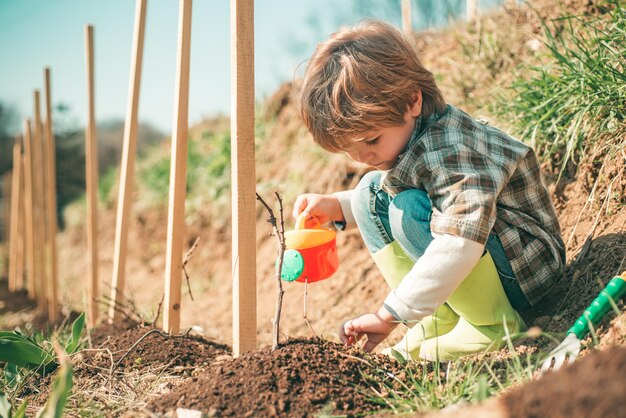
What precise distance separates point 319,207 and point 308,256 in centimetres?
40

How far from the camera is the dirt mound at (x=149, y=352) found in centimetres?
205

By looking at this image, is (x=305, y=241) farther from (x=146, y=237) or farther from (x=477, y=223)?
(x=146, y=237)

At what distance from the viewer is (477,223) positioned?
1624 millimetres

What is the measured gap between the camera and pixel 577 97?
2359 mm

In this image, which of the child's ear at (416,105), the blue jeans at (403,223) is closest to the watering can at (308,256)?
the blue jeans at (403,223)

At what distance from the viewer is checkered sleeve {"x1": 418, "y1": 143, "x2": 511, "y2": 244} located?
1632 mm

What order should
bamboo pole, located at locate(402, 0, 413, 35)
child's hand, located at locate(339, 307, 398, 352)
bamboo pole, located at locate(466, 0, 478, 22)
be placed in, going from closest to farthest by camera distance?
child's hand, located at locate(339, 307, 398, 352) → bamboo pole, located at locate(466, 0, 478, 22) → bamboo pole, located at locate(402, 0, 413, 35)

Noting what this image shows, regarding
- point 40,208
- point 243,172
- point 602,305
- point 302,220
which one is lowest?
point 40,208

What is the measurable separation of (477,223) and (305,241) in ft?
1.79

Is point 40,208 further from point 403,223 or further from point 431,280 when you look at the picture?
point 431,280

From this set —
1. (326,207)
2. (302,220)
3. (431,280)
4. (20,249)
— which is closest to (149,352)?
(302,220)

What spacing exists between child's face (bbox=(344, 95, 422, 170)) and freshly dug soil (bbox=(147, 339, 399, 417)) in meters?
0.66

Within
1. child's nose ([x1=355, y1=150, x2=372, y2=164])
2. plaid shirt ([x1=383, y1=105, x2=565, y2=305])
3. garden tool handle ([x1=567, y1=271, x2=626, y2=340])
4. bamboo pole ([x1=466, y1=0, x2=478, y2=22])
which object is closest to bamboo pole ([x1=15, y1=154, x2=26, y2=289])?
bamboo pole ([x1=466, y1=0, x2=478, y2=22])

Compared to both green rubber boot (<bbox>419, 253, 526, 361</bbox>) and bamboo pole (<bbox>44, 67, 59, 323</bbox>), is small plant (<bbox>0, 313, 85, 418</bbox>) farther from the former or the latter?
bamboo pole (<bbox>44, 67, 59, 323</bbox>)
